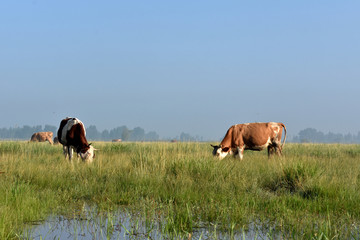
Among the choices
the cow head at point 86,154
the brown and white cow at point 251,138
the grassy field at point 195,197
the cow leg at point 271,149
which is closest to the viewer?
the grassy field at point 195,197

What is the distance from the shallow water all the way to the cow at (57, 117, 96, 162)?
6695 mm

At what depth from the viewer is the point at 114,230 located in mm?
4258

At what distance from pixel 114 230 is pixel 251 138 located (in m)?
10.4

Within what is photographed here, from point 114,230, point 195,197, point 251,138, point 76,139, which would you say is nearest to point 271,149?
point 251,138

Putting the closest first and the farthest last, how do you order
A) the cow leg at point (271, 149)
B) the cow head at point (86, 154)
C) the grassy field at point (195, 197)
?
the grassy field at point (195, 197)
the cow head at point (86, 154)
the cow leg at point (271, 149)

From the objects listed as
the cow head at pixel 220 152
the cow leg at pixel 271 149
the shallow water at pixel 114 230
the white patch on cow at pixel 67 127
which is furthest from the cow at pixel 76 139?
the cow leg at pixel 271 149

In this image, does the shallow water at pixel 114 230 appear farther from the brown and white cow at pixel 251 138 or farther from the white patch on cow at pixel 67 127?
the brown and white cow at pixel 251 138

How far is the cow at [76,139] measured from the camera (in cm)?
1149

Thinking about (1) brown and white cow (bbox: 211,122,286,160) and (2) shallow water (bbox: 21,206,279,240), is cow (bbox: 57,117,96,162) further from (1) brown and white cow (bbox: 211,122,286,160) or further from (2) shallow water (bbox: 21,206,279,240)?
(2) shallow water (bbox: 21,206,279,240)

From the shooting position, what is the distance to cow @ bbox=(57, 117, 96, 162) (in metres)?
11.5

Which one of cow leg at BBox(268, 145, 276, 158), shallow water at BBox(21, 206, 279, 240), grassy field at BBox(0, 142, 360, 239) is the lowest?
shallow water at BBox(21, 206, 279, 240)

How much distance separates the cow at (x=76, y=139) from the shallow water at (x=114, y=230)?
6.70 metres

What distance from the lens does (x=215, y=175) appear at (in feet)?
25.2

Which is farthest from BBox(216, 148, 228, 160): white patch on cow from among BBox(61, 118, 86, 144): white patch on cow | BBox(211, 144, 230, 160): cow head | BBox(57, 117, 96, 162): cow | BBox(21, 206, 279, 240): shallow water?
BBox(21, 206, 279, 240): shallow water
